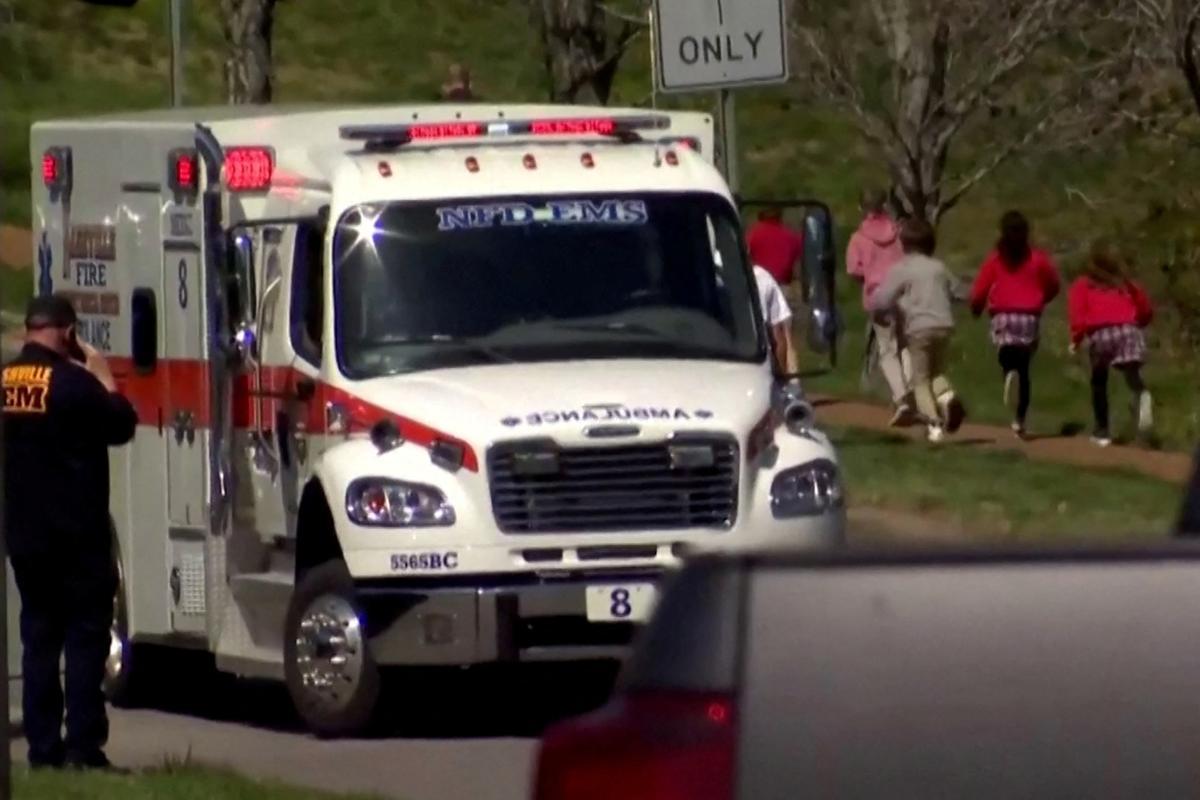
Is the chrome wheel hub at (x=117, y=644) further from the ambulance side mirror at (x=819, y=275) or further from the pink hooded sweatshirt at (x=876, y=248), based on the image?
the pink hooded sweatshirt at (x=876, y=248)

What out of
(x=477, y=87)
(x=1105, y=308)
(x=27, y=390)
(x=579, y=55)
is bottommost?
(x=27, y=390)

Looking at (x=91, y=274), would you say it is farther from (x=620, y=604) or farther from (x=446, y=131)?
(x=620, y=604)

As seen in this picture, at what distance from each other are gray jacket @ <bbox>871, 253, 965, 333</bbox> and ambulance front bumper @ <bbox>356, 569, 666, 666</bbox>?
9409mm

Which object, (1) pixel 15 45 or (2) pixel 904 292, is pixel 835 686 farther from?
(1) pixel 15 45

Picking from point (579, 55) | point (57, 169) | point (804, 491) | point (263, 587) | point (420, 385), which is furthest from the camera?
point (579, 55)

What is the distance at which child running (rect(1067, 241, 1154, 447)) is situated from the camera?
21.5 m

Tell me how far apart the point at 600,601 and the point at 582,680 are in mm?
2273

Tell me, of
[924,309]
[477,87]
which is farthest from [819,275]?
[477,87]

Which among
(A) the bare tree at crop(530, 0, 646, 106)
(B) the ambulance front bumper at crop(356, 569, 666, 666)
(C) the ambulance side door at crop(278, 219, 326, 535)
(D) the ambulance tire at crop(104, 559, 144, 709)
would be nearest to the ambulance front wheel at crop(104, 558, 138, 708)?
(D) the ambulance tire at crop(104, 559, 144, 709)

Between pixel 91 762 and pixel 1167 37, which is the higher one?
pixel 1167 37

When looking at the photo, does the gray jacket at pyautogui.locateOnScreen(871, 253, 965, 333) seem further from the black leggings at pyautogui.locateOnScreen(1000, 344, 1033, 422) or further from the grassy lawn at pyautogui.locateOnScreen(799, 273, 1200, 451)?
the grassy lawn at pyautogui.locateOnScreen(799, 273, 1200, 451)

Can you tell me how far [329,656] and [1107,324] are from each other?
1065 centimetres

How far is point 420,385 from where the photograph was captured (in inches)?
476

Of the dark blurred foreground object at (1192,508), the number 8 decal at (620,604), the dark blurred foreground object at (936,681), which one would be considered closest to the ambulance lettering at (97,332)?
the number 8 decal at (620,604)
